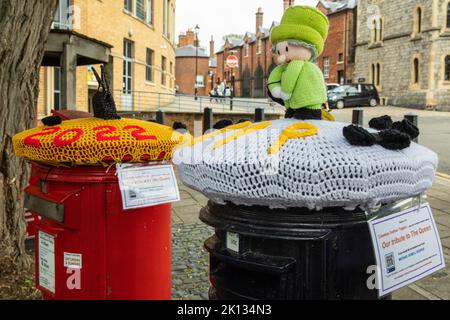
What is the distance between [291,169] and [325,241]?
28 centimetres

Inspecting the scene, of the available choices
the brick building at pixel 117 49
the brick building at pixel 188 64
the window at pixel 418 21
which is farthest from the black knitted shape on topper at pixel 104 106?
the brick building at pixel 188 64

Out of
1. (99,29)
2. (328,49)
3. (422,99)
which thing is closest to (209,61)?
(328,49)

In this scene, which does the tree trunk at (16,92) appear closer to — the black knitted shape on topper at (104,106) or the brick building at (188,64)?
the black knitted shape on topper at (104,106)

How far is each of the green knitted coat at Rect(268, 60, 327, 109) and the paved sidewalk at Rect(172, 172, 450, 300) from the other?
2.14 meters

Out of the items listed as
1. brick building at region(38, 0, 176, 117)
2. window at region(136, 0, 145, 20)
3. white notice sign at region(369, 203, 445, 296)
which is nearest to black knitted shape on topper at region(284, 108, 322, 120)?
white notice sign at region(369, 203, 445, 296)

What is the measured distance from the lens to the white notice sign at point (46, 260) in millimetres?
2496

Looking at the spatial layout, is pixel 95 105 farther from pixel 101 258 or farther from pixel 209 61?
pixel 209 61

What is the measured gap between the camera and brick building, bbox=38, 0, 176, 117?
9680 mm

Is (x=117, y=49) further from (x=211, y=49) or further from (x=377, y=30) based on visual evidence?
(x=211, y=49)

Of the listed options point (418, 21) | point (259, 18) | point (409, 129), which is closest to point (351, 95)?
point (418, 21)

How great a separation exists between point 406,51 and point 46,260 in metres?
37.2

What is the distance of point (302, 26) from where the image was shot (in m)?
2.04

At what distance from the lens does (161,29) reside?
89.0ft

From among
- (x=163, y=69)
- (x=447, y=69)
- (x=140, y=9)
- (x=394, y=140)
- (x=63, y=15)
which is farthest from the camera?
(x=447, y=69)
